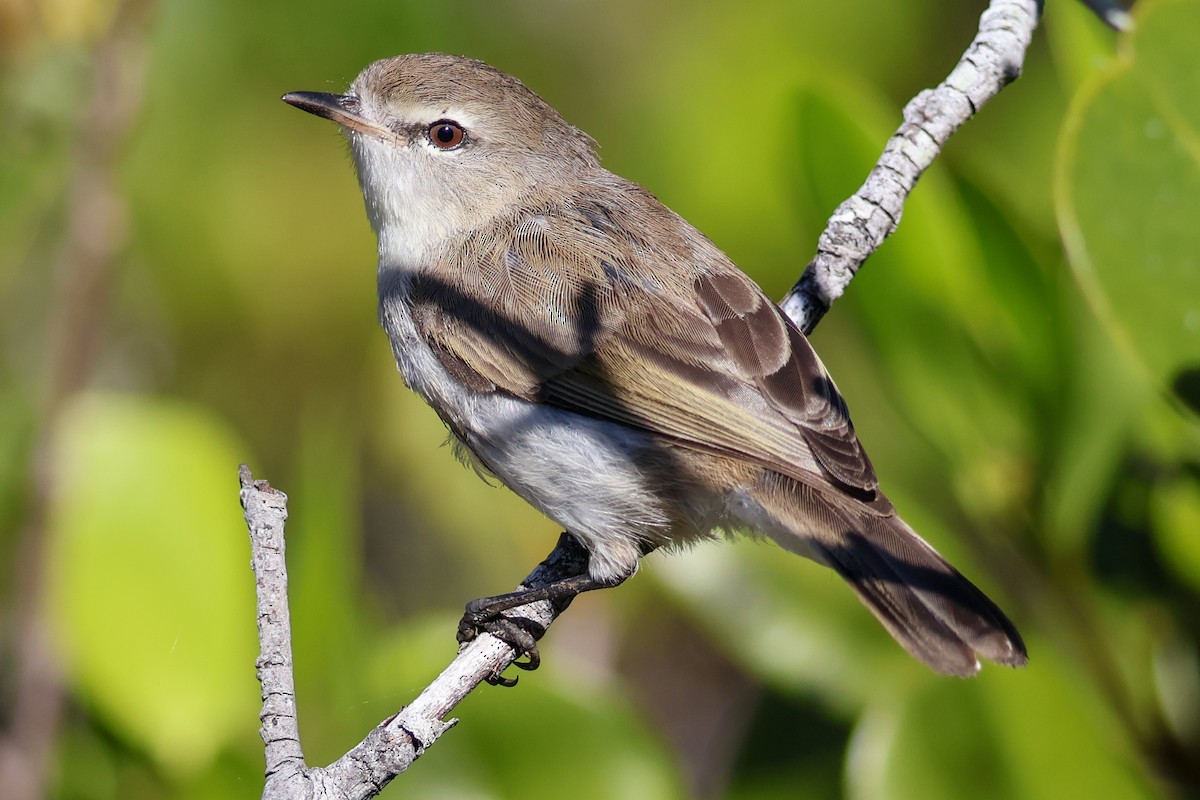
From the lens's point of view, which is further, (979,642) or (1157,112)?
(979,642)

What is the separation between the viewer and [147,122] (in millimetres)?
3910

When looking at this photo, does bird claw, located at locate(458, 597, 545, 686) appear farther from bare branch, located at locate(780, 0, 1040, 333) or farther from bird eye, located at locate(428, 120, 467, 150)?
bird eye, located at locate(428, 120, 467, 150)

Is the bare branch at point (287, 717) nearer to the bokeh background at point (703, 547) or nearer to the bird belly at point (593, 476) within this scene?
the bokeh background at point (703, 547)

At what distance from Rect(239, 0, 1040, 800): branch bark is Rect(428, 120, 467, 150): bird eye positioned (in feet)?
3.19

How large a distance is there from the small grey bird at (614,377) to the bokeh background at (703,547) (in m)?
0.12

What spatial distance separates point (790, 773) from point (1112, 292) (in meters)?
1.12

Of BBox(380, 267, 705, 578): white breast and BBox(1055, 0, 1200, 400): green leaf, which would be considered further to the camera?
BBox(380, 267, 705, 578): white breast

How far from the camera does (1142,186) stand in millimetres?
2494

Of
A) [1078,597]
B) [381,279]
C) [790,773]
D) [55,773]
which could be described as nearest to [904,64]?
[381,279]

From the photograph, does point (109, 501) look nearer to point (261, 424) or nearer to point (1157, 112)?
point (261, 424)

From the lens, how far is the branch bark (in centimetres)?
213

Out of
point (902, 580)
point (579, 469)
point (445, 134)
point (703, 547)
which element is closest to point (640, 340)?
point (579, 469)

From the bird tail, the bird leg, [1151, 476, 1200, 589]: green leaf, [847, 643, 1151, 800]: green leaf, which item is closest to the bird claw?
the bird leg

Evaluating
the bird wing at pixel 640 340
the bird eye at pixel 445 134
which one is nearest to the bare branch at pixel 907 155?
the bird wing at pixel 640 340
